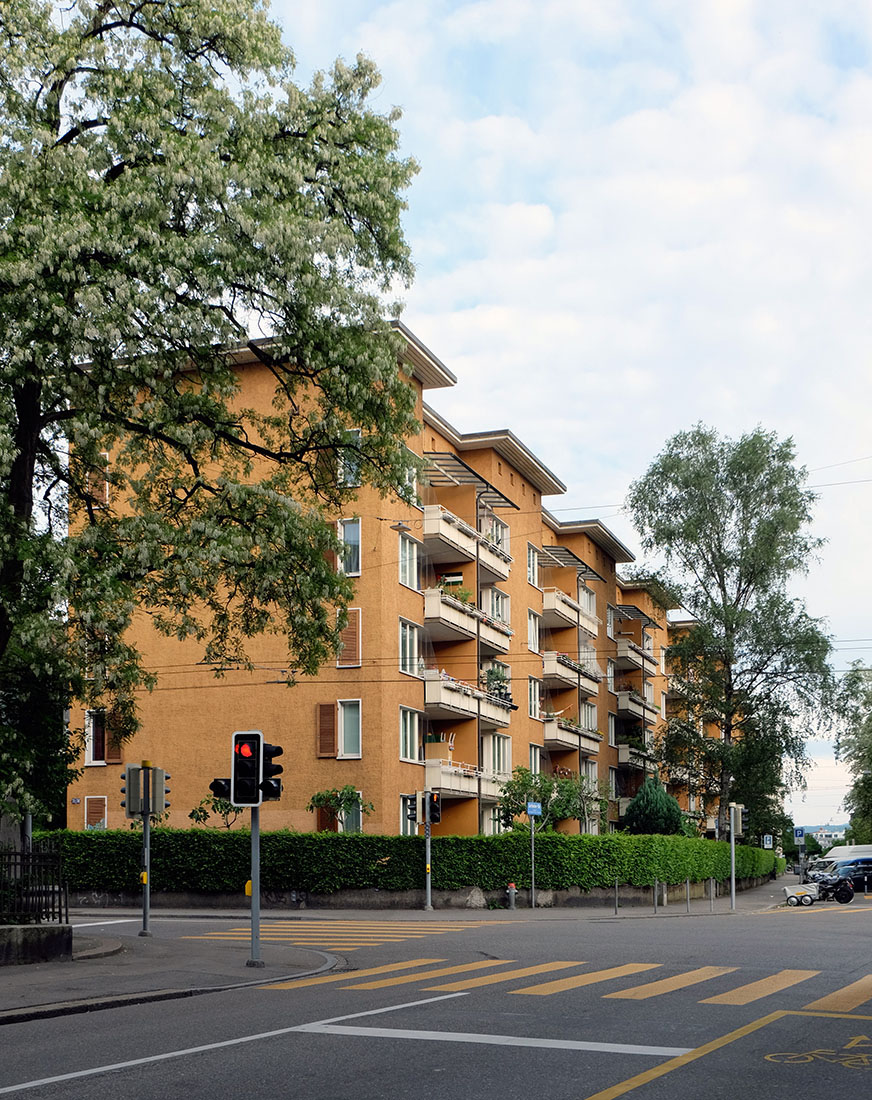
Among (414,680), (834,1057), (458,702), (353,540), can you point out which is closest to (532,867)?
(414,680)

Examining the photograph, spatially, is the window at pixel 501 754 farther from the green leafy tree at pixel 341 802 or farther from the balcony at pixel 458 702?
the green leafy tree at pixel 341 802

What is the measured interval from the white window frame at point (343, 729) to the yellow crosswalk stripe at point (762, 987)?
24.1m

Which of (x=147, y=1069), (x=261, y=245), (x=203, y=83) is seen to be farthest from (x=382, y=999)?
(x=203, y=83)

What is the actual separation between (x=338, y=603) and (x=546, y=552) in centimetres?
3834

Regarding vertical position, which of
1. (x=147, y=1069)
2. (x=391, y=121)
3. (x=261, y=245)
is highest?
(x=391, y=121)

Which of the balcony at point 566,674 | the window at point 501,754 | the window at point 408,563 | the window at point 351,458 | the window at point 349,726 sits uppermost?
the window at point 408,563

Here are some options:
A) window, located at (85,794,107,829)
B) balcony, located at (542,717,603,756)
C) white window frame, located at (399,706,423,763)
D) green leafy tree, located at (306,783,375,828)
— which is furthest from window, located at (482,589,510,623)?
window, located at (85,794,107,829)

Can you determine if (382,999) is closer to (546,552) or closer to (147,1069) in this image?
(147,1069)

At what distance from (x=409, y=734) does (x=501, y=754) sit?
8.38 metres

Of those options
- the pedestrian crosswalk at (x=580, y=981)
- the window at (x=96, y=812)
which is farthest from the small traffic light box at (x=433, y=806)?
the pedestrian crosswalk at (x=580, y=981)

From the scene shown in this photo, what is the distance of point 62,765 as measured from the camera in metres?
19.4

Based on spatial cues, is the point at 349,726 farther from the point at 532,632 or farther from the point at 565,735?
the point at 565,735

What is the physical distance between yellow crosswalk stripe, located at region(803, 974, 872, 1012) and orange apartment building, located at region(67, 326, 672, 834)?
68.8 ft

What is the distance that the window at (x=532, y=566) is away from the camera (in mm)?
55531
